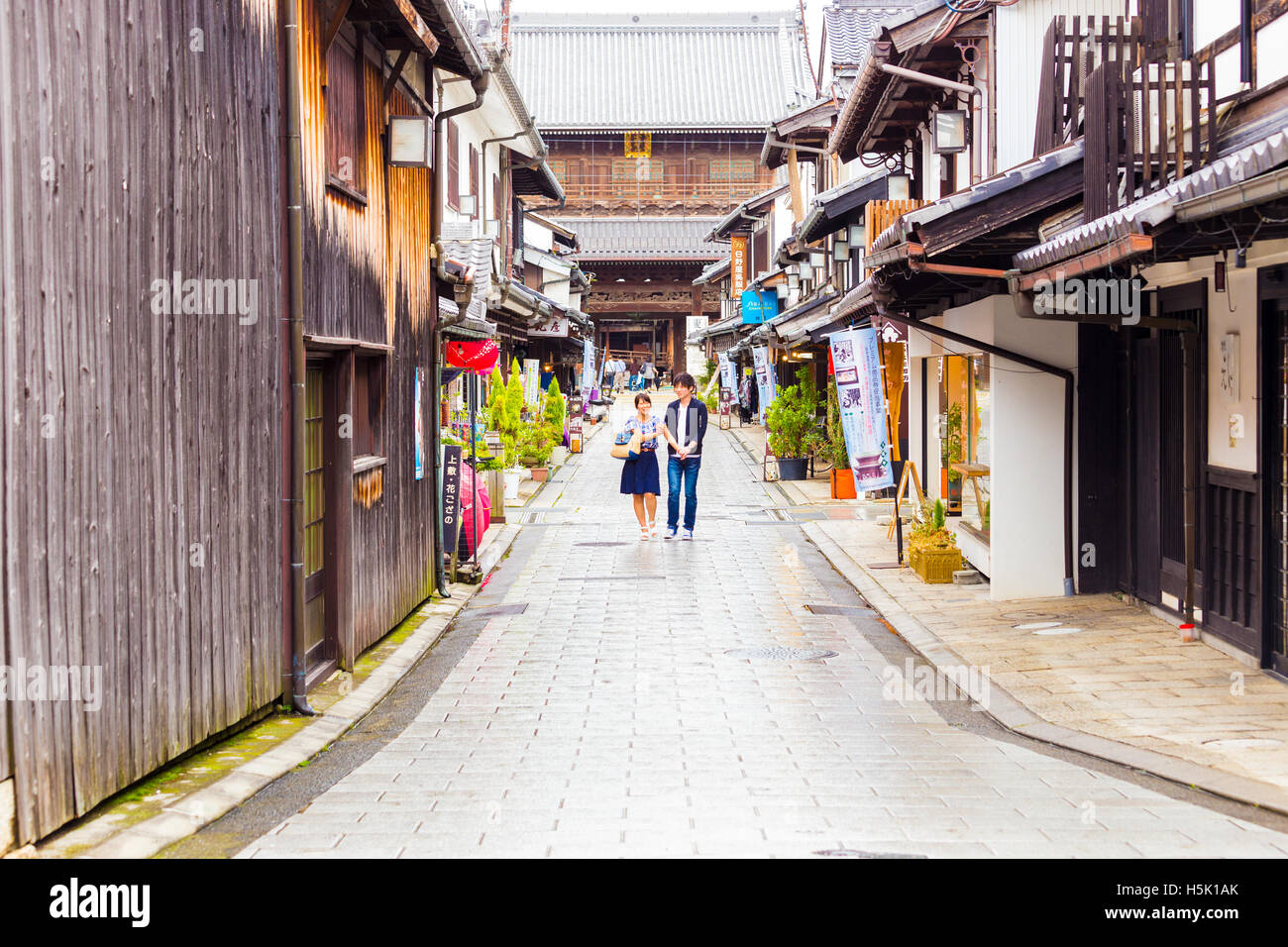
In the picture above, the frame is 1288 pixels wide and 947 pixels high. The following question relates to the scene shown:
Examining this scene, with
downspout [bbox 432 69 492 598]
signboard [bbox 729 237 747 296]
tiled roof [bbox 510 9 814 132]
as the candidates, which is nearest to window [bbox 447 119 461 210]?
downspout [bbox 432 69 492 598]

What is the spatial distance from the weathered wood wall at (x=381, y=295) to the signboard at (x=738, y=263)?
33.6 meters

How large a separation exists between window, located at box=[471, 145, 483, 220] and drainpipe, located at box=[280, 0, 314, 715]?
1531 cm

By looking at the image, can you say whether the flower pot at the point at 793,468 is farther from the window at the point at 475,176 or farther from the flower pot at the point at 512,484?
the window at the point at 475,176

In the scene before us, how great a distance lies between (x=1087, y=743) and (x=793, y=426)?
764 inches

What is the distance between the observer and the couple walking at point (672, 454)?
1777 cm

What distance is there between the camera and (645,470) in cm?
1827

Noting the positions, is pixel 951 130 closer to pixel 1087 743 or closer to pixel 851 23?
pixel 1087 743

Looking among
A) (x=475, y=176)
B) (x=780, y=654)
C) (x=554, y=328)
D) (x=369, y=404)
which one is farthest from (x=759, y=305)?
(x=780, y=654)

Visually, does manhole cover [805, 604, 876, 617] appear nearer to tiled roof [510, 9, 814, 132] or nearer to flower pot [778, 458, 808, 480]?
flower pot [778, 458, 808, 480]

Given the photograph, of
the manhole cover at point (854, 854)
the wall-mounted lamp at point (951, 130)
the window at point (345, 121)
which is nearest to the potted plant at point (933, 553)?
the wall-mounted lamp at point (951, 130)

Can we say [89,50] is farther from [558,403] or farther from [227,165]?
[558,403]

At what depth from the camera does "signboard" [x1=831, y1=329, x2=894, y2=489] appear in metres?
18.9
